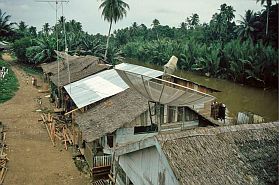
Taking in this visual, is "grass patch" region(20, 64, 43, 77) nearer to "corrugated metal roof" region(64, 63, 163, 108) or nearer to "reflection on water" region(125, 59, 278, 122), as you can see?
"corrugated metal roof" region(64, 63, 163, 108)

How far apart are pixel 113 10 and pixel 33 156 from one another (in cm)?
2251

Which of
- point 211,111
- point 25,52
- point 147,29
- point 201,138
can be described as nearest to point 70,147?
point 211,111

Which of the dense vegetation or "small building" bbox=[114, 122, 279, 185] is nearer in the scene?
"small building" bbox=[114, 122, 279, 185]

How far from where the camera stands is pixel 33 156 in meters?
12.8

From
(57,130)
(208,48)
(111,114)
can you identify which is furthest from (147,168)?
(208,48)

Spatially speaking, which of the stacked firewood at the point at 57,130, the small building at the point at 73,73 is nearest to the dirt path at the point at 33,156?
the stacked firewood at the point at 57,130

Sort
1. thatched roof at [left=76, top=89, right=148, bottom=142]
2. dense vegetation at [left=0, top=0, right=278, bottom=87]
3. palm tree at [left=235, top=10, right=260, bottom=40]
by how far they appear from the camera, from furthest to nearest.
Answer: palm tree at [left=235, top=10, right=260, bottom=40], dense vegetation at [left=0, top=0, right=278, bottom=87], thatched roof at [left=76, top=89, right=148, bottom=142]

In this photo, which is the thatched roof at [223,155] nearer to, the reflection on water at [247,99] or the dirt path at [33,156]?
the dirt path at [33,156]

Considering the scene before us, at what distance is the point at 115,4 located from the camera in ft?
106

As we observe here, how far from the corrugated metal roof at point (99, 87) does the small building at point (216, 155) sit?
22.6 feet

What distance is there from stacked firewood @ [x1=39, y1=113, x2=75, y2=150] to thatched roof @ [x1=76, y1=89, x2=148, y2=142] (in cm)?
204

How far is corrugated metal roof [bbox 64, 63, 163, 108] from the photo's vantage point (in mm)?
13289

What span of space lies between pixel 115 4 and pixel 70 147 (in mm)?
21710

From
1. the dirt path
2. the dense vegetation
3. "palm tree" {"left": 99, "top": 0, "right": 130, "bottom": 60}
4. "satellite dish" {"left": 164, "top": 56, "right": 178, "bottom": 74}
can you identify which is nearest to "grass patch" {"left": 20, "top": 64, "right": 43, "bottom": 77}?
the dense vegetation
